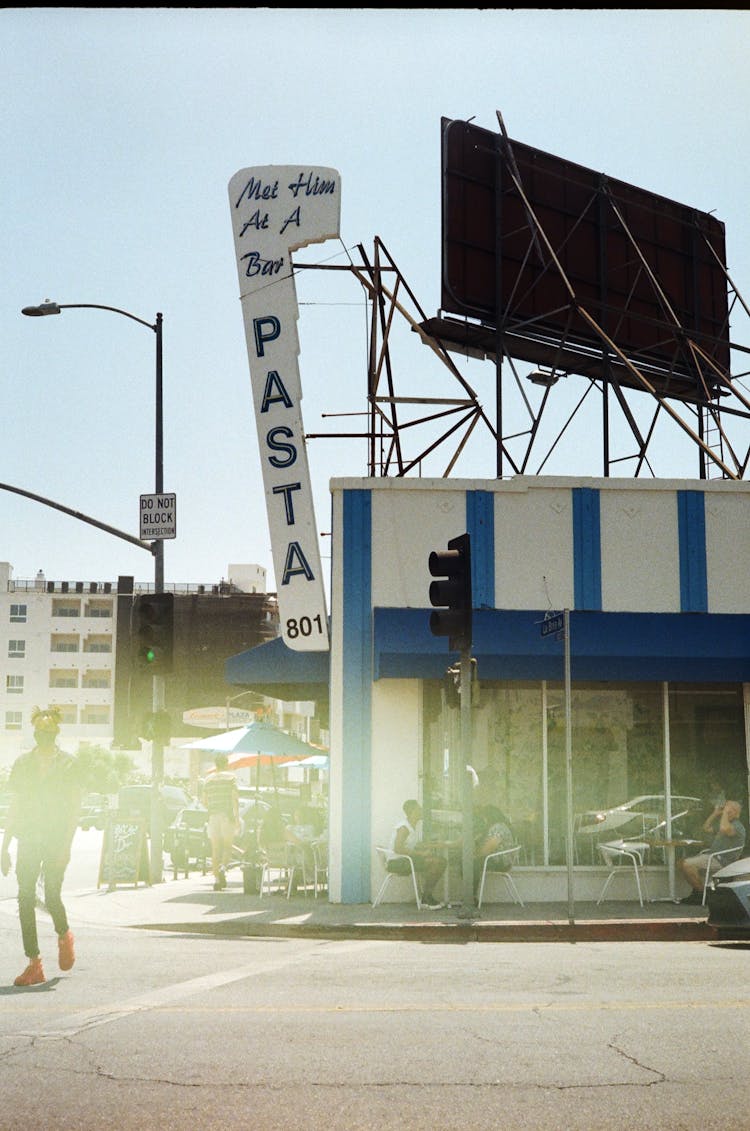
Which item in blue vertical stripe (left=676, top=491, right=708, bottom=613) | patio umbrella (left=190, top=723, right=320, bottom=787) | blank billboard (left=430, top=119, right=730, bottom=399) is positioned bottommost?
patio umbrella (left=190, top=723, right=320, bottom=787)

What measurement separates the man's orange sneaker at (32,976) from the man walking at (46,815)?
378 mm

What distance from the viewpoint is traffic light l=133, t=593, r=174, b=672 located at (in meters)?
17.6

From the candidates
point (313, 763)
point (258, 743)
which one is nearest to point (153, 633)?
point (258, 743)

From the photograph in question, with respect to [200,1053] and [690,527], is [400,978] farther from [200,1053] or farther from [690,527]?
[690,527]

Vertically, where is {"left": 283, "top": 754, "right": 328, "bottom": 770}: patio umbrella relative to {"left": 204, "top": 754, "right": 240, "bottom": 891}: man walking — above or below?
above

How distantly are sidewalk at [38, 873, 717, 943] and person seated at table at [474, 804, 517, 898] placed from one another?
0.49 meters

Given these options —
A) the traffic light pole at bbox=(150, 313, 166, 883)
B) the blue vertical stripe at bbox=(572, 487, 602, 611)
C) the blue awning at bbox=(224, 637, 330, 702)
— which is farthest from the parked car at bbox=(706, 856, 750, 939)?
the traffic light pole at bbox=(150, 313, 166, 883)

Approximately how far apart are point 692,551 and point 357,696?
501cm

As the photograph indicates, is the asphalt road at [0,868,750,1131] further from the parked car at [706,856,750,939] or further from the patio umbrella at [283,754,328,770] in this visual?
the patio umbrella at [283,754,328,770]

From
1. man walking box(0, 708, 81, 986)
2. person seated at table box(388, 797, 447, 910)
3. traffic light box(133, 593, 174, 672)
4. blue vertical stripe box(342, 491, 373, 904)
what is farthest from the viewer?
traffic light box(133, 593, 174, 672)

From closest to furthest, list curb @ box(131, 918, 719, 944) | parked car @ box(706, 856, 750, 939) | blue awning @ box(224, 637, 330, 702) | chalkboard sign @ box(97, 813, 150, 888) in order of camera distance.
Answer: parked car @ box(706, 856, 750, 939)
curb @ box(131, 918, 719, 944)
blue awning @ box(224, 637, 330, 702)
chalkboard sign @ box(97, 813, 150, 888)

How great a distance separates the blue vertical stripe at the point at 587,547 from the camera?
55.8 feet

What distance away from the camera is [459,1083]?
608 centimetres

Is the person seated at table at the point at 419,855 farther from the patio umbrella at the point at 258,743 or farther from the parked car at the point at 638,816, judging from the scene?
the patio umbrella at the point at 258,743
